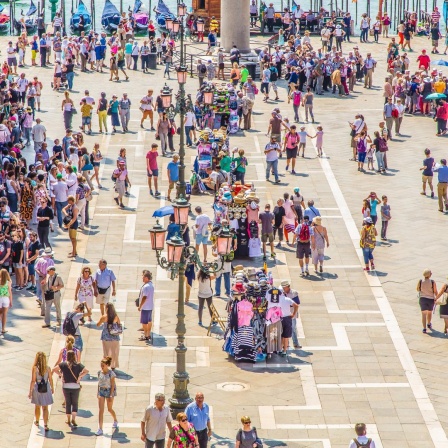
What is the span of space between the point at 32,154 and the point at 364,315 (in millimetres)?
17216

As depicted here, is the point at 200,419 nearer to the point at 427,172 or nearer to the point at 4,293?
the point at 4,293

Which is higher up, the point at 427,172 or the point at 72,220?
the point at 427,172

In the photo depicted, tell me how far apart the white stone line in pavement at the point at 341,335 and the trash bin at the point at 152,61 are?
3172 centimetres

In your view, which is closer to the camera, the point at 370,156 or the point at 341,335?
the point at 341,335

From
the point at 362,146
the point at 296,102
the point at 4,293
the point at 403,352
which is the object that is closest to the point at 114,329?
the point at 4,293

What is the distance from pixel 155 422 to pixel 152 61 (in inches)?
1517

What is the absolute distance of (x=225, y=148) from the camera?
40281mm

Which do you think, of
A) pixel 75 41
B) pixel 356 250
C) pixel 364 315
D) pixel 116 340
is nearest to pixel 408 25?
pixel 75 41

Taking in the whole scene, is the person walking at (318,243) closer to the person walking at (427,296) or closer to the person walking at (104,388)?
the person walking at (427,296)

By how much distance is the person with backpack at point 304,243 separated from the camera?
3228 centimetres

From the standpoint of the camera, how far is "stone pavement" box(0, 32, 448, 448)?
23953mm

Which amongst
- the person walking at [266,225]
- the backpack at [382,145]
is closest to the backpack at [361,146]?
the backpack at [382,145]

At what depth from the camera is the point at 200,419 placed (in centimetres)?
2220

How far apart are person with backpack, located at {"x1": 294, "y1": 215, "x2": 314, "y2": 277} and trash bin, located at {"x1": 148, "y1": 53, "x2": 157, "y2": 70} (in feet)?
90.5
